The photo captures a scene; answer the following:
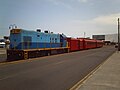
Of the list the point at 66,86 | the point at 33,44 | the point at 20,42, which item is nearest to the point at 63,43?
the point at 33,44

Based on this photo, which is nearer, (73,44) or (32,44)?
(32,44)

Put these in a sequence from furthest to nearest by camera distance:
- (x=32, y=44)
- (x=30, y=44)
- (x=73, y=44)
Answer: (x=73, y=44), (x=32, y=44), (x=30, y=44)

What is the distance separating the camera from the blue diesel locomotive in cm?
2417

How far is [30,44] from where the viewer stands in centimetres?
2680

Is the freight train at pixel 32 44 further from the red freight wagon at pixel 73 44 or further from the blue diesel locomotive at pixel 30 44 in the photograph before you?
the red freight wagon at pixel 73 44

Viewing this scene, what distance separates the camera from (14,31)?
83.0 ft

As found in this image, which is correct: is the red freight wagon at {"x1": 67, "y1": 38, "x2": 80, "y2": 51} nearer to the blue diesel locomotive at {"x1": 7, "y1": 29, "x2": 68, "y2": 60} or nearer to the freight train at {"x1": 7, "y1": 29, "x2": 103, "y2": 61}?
the freight train at {"x1": 7, "y1": 29, "x2": 103, "y2": 61}

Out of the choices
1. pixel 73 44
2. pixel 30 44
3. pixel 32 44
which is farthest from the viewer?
pixel 73 44

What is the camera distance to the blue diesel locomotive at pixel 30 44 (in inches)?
952

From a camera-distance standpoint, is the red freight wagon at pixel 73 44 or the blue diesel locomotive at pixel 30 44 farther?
the red freight wagon at pixel 73 44

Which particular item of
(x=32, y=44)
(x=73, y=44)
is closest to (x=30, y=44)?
(x=32, y=44)

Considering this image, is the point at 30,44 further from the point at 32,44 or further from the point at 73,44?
the point at 73,44

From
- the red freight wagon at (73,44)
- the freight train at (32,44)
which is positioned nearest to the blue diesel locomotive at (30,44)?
the freight train at (32,44)

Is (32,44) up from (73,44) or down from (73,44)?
up
